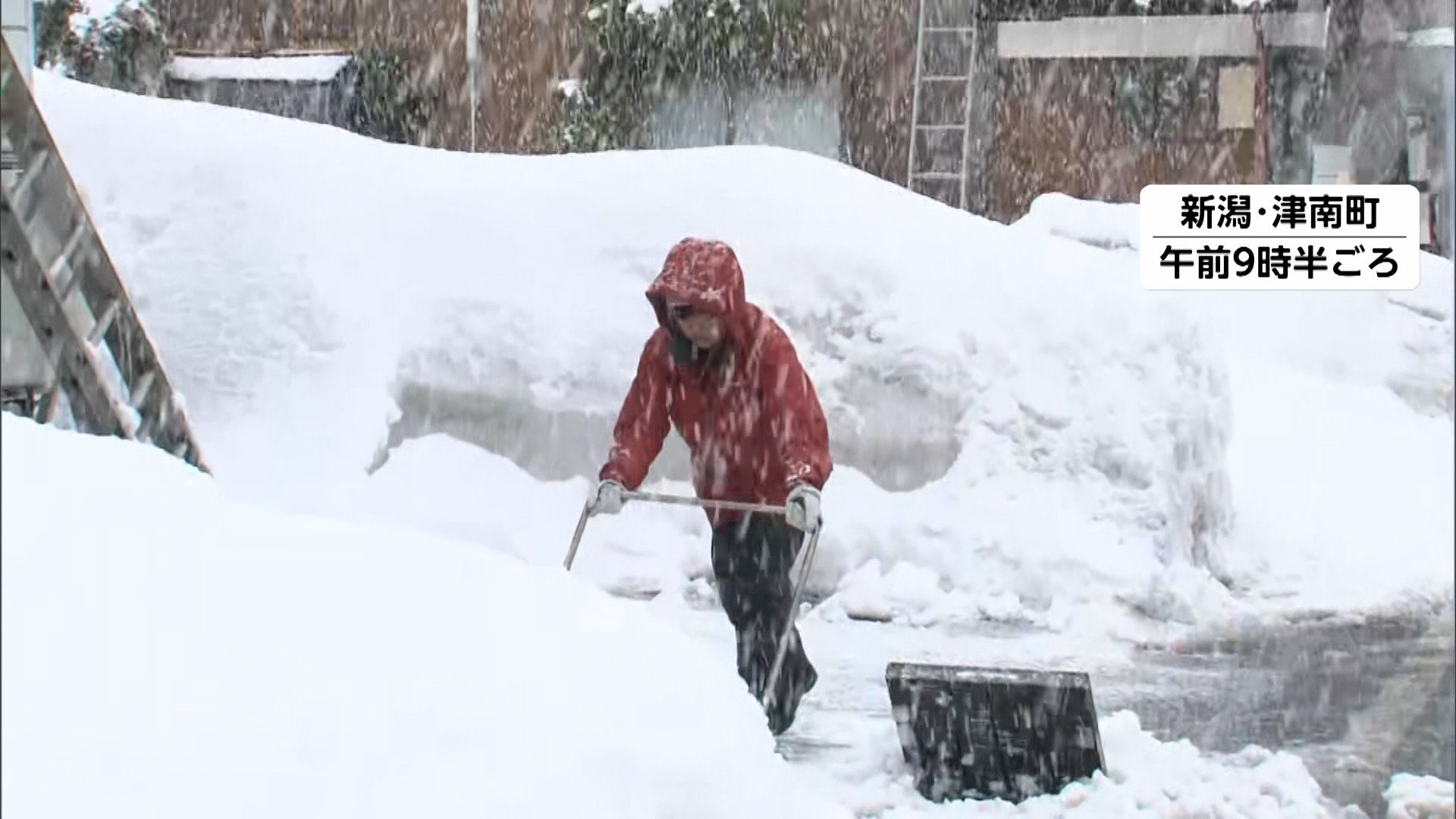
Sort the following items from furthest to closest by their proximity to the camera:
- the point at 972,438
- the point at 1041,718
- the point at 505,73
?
the point at 505,73 < the point at 972,438 < the point at 1041,718

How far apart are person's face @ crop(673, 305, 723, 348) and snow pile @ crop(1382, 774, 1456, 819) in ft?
6.47

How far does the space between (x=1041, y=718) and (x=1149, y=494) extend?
299 cm

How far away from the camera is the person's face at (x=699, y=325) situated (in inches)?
162

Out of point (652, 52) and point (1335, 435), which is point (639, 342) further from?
point (652, 52)

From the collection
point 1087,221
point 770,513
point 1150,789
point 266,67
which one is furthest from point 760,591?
point 266,67

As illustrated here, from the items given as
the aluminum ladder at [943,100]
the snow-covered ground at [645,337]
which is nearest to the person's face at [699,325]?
the snow-covered ground at [645,337]

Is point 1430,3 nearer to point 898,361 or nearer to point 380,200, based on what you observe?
point 898,361

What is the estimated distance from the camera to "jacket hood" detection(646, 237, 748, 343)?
4.07 meters

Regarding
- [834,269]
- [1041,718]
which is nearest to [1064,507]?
[834,269]

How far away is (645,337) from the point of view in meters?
7.35

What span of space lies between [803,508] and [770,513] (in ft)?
1.02

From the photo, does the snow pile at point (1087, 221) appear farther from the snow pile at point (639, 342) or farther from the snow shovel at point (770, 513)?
the snow shovel at point (770, 513)

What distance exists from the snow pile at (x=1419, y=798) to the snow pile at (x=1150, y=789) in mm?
166

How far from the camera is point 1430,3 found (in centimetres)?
1227
